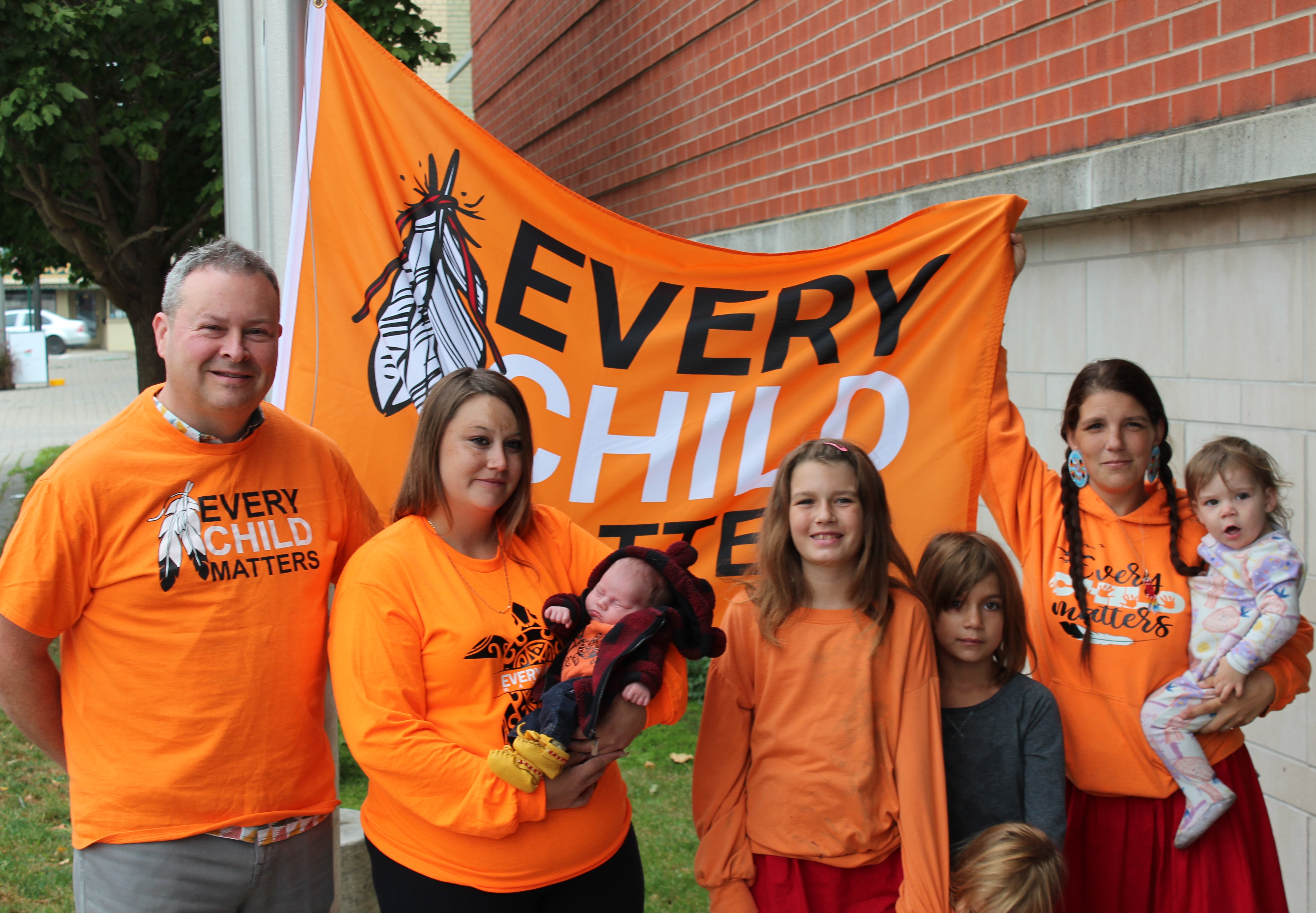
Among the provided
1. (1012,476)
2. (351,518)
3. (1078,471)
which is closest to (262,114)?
(351,518)

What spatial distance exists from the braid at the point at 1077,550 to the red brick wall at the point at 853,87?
4.51ft

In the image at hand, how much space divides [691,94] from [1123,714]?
5.31m

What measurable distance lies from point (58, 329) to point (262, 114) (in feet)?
167

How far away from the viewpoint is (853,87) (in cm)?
557

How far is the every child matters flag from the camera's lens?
3545 mm

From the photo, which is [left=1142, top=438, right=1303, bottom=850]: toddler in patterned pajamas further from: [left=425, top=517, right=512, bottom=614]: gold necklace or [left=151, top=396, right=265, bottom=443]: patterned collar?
[left=151, top=396, right=265, bottom=443]: patterned collar

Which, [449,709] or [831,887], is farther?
[831,887]

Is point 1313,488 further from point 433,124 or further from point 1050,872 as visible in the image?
point 433,124

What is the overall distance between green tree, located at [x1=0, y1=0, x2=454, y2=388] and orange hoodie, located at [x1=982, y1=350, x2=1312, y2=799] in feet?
23.9

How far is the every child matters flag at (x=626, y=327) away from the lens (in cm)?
354

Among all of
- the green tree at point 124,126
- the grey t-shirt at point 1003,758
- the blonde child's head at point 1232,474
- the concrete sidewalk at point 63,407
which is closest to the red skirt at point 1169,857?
the grey t-shirt at point 1003,758

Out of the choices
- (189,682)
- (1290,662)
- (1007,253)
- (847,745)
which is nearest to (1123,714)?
(1290,662)

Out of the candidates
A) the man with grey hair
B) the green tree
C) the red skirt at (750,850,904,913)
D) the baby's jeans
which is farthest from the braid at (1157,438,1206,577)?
the green tree

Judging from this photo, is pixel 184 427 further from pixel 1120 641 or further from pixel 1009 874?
pixel 1120 641
